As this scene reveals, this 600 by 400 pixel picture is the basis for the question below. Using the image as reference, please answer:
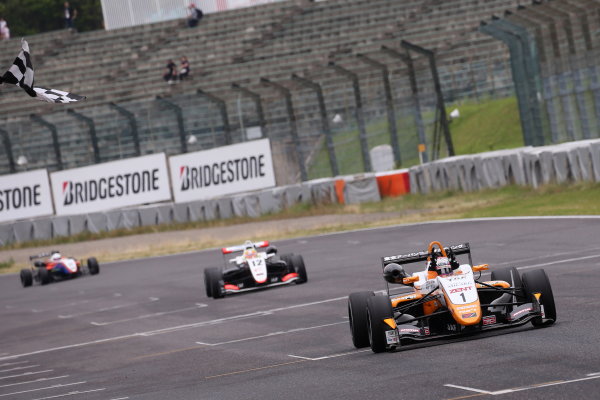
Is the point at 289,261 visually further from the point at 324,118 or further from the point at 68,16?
the point at 68,16

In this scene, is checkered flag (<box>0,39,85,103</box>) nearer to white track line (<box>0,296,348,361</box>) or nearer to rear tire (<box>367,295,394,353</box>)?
rear tire (<box>367,295,394,353</box>)

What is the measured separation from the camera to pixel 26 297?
28016 mm

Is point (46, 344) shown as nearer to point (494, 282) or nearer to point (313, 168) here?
point (494, 282)

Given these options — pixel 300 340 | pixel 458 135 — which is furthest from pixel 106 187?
pixel 300 340

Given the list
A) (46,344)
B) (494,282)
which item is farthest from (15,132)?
(494,282)

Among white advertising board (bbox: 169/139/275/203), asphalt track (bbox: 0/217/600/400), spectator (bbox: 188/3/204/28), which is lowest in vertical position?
asphalt track (bbox: 0/217/600/400)

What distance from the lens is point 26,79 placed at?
11656 millimetres

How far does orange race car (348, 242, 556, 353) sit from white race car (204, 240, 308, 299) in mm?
8875

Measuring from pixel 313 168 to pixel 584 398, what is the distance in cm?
3221

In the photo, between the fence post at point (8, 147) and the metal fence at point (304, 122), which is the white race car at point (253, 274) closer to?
the metal fence at point (304, 122)

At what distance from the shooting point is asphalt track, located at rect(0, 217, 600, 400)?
9102 millimetres

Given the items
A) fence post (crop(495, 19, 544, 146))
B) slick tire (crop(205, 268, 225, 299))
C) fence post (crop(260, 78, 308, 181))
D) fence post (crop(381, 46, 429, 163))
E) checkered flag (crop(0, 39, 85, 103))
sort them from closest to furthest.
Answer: checkered flag (crop(0, 39, 85, 103)) → slick tire (crop(205, 268, 225, 299)) → fence post (crop(495, 19, 544, 146)) → fence post (crop(381, 46, 429, 163)) → fence post (crop(260, 78, 308, 181))

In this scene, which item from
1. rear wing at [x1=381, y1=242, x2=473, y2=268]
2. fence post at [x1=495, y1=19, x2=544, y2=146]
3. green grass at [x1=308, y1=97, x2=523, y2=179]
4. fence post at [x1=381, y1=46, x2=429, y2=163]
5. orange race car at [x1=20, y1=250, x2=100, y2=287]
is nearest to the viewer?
rear wing at [x1=381, y1=242, x2=473, y2=268]

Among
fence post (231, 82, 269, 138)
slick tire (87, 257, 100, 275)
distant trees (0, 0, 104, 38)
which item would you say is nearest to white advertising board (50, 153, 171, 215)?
fence post (231, 82, 269, 138)
